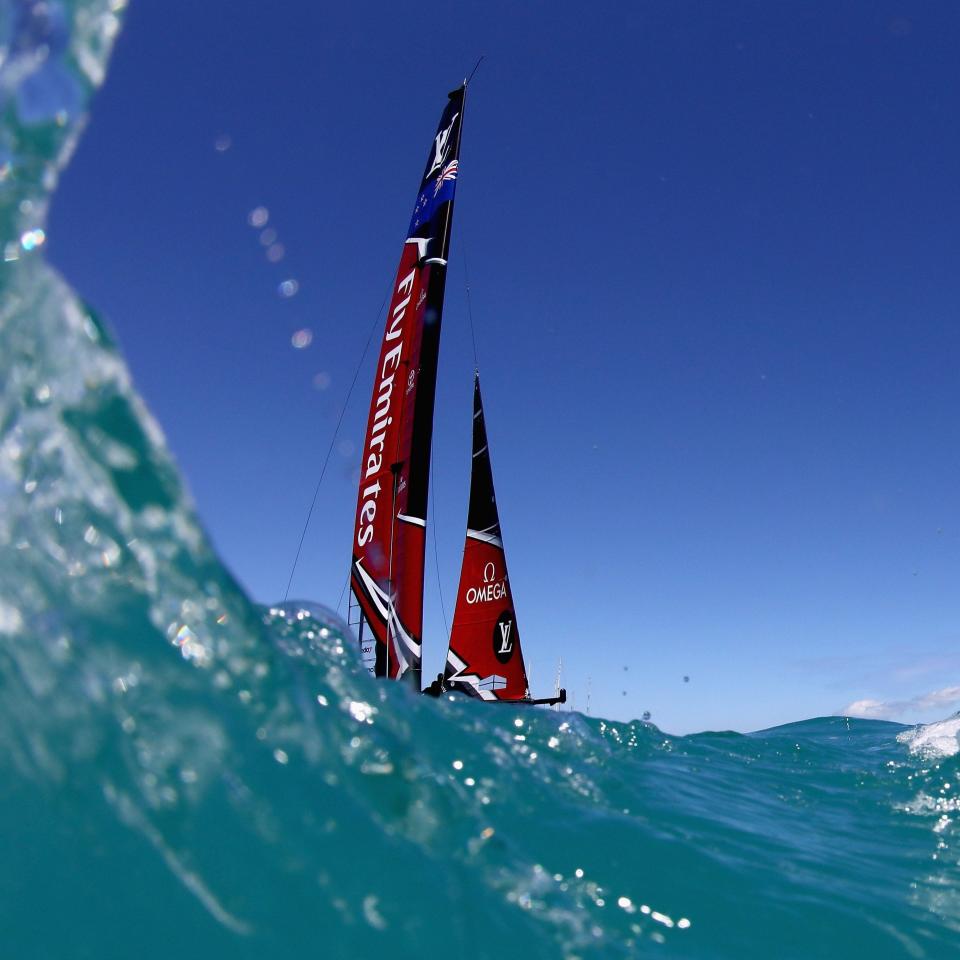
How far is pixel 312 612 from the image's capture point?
333 cm

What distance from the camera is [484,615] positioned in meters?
15.1

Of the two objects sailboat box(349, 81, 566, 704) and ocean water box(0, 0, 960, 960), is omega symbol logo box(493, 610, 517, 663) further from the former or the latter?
ocean water box(0, 0, 960, 960)

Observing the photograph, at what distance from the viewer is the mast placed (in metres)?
14.2

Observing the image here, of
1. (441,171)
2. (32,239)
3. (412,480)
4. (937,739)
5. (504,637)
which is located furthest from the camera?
(504,637)

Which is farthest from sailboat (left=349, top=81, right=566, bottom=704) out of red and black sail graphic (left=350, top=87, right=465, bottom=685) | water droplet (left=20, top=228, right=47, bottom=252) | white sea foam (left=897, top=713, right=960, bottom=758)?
water droplet (left=20, top=228, right=47, bottom=252)

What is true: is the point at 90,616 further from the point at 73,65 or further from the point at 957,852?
the point at 957,852

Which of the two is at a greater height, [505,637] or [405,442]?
[405,442]

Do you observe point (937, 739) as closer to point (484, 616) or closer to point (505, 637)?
point (505, 637)

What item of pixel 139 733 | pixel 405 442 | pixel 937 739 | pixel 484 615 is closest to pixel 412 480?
pixel 405 442

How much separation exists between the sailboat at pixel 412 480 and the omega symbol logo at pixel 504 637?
0.9 inches

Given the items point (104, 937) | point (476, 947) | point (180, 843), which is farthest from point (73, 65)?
point (476, 947)

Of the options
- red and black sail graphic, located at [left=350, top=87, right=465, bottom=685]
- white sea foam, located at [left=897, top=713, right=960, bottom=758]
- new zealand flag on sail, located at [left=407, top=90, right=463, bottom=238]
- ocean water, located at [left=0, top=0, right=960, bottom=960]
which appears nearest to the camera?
ocean water, located at [left=0, top=0, right=960, bottom=960]

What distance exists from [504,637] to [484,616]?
0.63m

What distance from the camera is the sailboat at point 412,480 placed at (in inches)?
400
